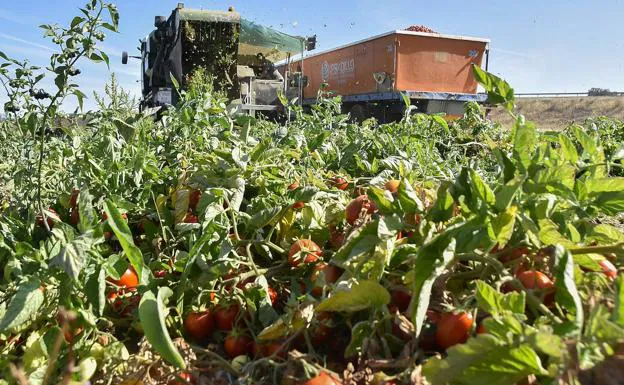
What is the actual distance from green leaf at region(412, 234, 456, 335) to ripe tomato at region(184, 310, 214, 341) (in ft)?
2.05

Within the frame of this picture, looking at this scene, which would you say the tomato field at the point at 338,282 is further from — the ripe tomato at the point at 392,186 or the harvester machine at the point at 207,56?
the harvester machine at the point at 207,56

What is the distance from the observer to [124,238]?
122 centimetres

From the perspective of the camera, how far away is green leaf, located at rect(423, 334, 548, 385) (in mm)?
789

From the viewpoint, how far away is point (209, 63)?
32.8 feet

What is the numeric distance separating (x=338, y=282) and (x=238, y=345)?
32 cm

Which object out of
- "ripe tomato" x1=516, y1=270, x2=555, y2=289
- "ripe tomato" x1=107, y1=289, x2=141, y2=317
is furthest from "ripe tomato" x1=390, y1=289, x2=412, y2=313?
"ripe tomato" x1=107, y1=289, x2=141, y2=317

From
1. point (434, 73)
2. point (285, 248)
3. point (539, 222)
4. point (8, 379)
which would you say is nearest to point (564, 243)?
point (539, 222)

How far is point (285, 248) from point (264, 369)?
52cm

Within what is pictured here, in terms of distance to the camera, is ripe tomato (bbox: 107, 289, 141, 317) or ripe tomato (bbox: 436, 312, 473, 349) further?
ripe tomato (bbox: 107, 289, 141, 317)

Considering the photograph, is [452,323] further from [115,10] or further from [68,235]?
[115,10]

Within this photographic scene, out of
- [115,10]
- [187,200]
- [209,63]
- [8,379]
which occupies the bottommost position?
[8,379]

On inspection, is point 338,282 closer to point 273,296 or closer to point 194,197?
point 273,296

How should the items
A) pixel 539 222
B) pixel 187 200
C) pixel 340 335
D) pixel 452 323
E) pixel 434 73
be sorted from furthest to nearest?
1. pixel 434 73
2. pixel 187 200
3. pixel 340 335
4. pixel 539 222
5. pixel 452 323

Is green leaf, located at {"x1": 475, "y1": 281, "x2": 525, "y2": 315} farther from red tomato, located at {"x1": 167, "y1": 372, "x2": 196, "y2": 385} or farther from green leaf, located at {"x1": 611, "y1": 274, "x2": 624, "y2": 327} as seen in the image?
red tomato, located at {"x1": 167, "y1": 372, "x2": 196, "y2": 385}
